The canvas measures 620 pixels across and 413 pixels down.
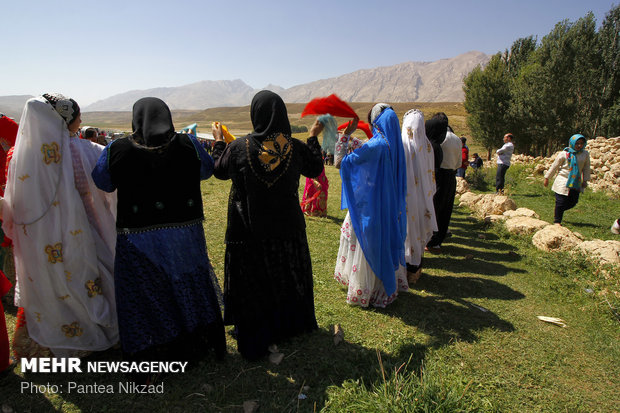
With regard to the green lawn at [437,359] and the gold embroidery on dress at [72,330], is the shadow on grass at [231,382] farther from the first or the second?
the gold embroidery on dress at [72,330]

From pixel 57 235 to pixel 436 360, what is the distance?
10.2 ft

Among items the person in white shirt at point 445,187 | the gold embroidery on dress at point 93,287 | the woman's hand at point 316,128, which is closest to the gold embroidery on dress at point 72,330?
the gold embroidery on dress at point 93,287

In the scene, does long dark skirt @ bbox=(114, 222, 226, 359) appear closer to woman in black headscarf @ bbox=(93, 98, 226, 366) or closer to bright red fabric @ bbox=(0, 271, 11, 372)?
woman in black headscarf @ bbox=(93, 98, 226, 366)

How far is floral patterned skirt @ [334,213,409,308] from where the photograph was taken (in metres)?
3.55

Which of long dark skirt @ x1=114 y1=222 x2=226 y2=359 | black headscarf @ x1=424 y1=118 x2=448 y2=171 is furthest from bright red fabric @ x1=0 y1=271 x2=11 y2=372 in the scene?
black headscarf @ x1=424 y1=118 x2=448 y2=171

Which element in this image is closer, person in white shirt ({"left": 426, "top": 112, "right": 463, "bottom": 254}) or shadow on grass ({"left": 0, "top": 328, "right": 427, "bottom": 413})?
shadow on grass ({"left": 0, "top": 328, "right": 427, "bottom": 413})

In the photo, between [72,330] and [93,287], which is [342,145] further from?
[72,330]

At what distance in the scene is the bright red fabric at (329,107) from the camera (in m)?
3.07

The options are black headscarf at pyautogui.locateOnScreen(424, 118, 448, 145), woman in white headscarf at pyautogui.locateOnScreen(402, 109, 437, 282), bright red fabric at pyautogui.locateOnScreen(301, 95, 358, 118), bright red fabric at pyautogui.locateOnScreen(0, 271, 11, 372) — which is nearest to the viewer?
bright red fabric at pyautogui.locateOnScreen(0, 271, 11, 372)

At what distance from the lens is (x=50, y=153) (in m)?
2.43

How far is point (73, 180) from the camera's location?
2.52 m

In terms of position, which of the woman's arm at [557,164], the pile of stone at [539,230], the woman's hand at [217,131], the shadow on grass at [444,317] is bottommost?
the shadow on grass at [444,317]

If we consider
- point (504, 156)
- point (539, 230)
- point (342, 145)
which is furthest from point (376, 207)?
point (504, 156)

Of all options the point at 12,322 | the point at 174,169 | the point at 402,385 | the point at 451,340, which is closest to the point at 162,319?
the point at 174,169
